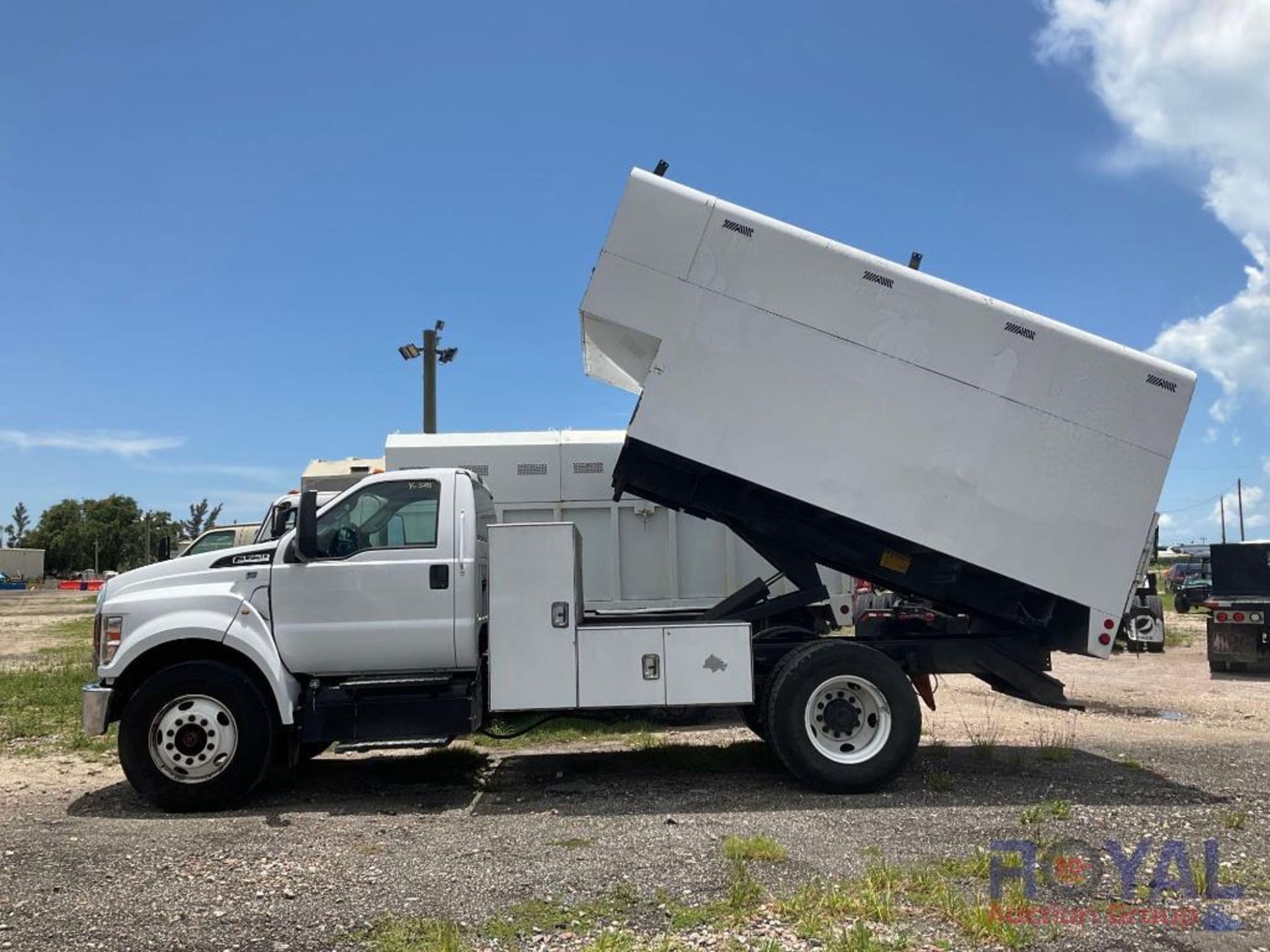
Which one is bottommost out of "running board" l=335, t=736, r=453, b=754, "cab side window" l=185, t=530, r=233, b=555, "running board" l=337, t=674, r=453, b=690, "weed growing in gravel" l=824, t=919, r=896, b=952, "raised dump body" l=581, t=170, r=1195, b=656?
"weed growing in gravel" l=824, t=919, r=896, b=952

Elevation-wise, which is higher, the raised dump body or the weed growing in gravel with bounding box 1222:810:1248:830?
the raised dump body

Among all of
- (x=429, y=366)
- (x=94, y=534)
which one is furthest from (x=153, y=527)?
(x=429, y=366)

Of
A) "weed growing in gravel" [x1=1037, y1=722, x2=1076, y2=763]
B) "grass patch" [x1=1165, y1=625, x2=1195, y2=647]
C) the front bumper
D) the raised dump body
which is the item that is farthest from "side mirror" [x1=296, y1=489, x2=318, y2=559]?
"grass patch" [x1=1165, y1=625, x2=1195, y2=647]

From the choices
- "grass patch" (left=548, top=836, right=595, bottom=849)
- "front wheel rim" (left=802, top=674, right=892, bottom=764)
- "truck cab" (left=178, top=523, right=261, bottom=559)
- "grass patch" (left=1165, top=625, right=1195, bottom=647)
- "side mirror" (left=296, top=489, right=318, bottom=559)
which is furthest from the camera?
"grass patch" (left=1165, top=625, right=1195, bottom=647)

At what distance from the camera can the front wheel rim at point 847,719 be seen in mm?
7609

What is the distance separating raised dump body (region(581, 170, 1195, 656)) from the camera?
7406mm

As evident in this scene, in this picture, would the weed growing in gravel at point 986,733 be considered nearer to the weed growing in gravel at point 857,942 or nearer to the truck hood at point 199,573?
the weed growing in gravel at point 857,942

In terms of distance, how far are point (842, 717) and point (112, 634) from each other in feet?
18.6

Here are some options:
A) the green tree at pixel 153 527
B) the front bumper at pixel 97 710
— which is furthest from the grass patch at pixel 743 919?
the green tree at pixel 153 527

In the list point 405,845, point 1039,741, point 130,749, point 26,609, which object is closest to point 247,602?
point 130,749

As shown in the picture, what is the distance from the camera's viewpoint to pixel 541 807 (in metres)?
7.36

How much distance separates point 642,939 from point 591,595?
6.89 m

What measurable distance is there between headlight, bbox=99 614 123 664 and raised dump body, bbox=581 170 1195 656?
13.7 ft

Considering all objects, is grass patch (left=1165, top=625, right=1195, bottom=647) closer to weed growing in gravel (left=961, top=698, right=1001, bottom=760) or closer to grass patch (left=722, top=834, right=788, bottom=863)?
weed growing in gravel (left=961, top=698, right=1001, bottom=760)
